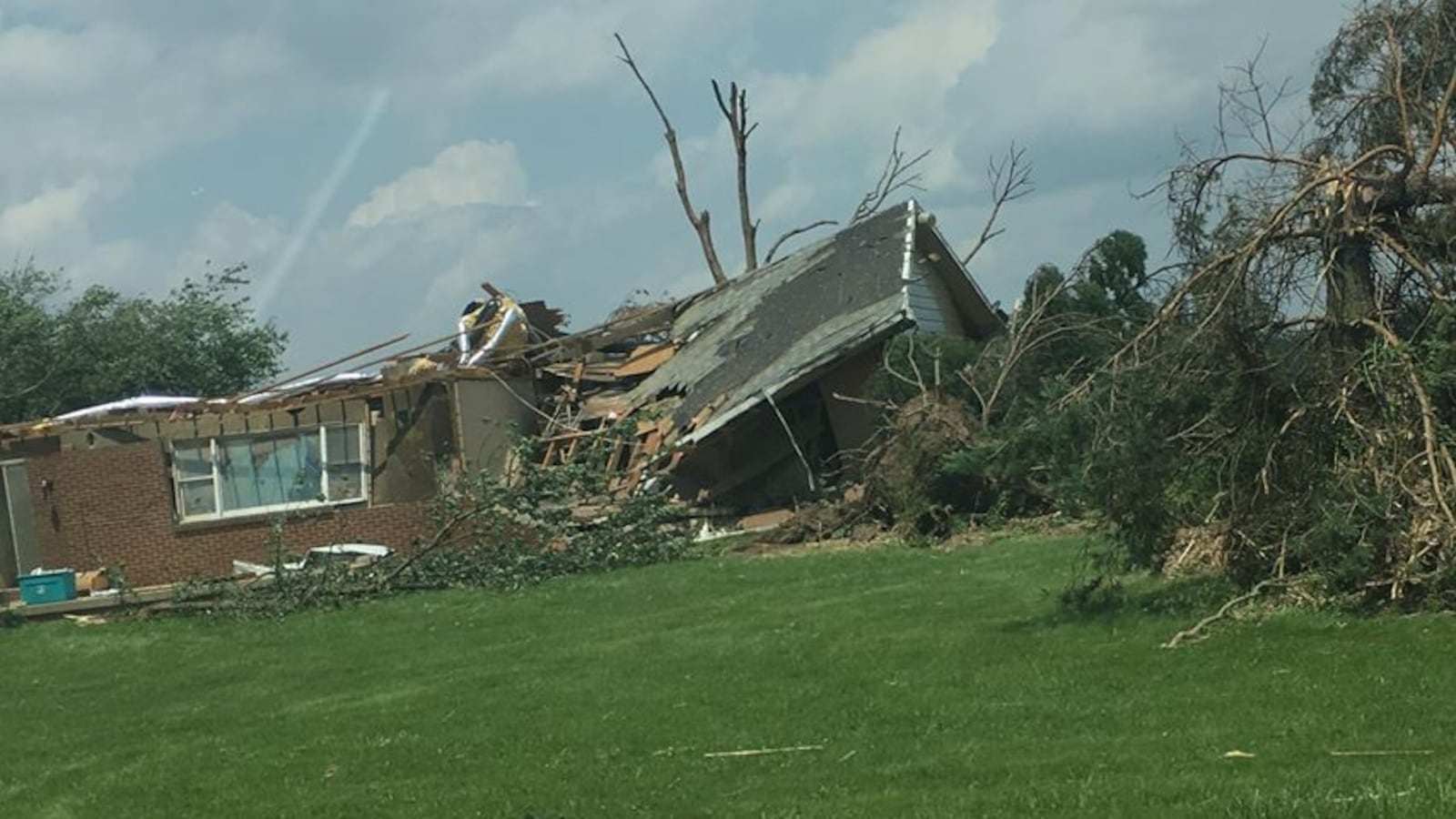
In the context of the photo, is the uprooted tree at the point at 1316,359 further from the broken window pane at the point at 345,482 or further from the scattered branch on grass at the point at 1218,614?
the broken window pane at the point at 345,482

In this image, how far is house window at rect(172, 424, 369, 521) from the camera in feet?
84.1

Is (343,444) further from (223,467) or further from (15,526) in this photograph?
(15,526)

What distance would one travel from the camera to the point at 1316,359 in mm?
11039

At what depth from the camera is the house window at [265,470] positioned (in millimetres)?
25641

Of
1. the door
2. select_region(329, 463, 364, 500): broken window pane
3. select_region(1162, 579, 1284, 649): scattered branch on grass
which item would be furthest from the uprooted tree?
the door

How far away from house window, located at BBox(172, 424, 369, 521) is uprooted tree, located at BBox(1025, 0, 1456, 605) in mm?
16372

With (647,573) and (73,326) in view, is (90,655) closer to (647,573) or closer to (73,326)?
(647,573)

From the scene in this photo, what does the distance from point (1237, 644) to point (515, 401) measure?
1840 centimetres

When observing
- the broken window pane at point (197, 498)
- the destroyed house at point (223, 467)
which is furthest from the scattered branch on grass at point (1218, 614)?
the broken window pane at point (197, 498)

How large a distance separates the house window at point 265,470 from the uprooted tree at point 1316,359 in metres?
16.4

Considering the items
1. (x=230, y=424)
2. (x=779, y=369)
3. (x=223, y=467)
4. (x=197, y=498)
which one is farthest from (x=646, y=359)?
(x=197, y=498)

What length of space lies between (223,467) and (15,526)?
11.9 ft

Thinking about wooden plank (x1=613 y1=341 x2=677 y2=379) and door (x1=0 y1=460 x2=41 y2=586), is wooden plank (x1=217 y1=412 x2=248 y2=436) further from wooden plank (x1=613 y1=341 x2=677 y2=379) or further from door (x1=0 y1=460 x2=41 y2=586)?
wooden plank (x1=613 y1=341 x2=677 y2=379)

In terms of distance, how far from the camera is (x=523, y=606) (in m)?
18.1
